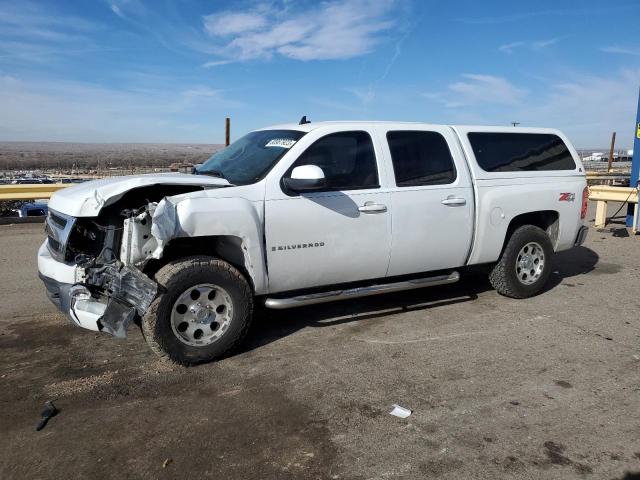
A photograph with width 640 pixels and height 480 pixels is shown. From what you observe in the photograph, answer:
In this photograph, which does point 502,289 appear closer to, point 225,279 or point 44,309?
point 225,279

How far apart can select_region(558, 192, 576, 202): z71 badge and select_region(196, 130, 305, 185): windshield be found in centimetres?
342

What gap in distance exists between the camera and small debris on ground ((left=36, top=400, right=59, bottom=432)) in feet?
11.0

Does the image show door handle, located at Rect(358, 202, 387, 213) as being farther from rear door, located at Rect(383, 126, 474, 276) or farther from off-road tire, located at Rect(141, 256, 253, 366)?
off-road tire, located at Rect(141, 256, 253, 366)

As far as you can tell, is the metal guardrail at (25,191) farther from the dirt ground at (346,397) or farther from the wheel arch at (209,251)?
the wheel arch at (209,251)

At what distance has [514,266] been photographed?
595 centimetres

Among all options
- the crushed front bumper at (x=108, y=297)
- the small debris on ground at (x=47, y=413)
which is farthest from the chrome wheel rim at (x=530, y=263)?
the small debris on ground at (x=47, y=413)

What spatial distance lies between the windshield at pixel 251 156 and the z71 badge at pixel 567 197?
342cm

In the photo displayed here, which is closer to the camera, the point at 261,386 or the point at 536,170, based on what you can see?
the point at 261,386

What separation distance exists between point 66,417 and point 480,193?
4.37 metres

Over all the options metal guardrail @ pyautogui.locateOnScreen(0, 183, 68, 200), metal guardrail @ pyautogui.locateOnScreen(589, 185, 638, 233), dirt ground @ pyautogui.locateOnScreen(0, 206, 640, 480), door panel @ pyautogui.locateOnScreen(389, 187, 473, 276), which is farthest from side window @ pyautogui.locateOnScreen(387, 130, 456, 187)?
metal guardrail @ pyautogui.locateOnScreen(0, 183, 68, 200)

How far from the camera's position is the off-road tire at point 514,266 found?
5910mm

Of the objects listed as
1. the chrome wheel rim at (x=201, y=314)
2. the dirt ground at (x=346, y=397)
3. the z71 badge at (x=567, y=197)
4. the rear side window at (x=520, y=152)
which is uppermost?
the rear side window at (x=520, y=152)

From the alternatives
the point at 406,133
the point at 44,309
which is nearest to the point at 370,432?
the point at 406,133

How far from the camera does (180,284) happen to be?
4.04 metres
